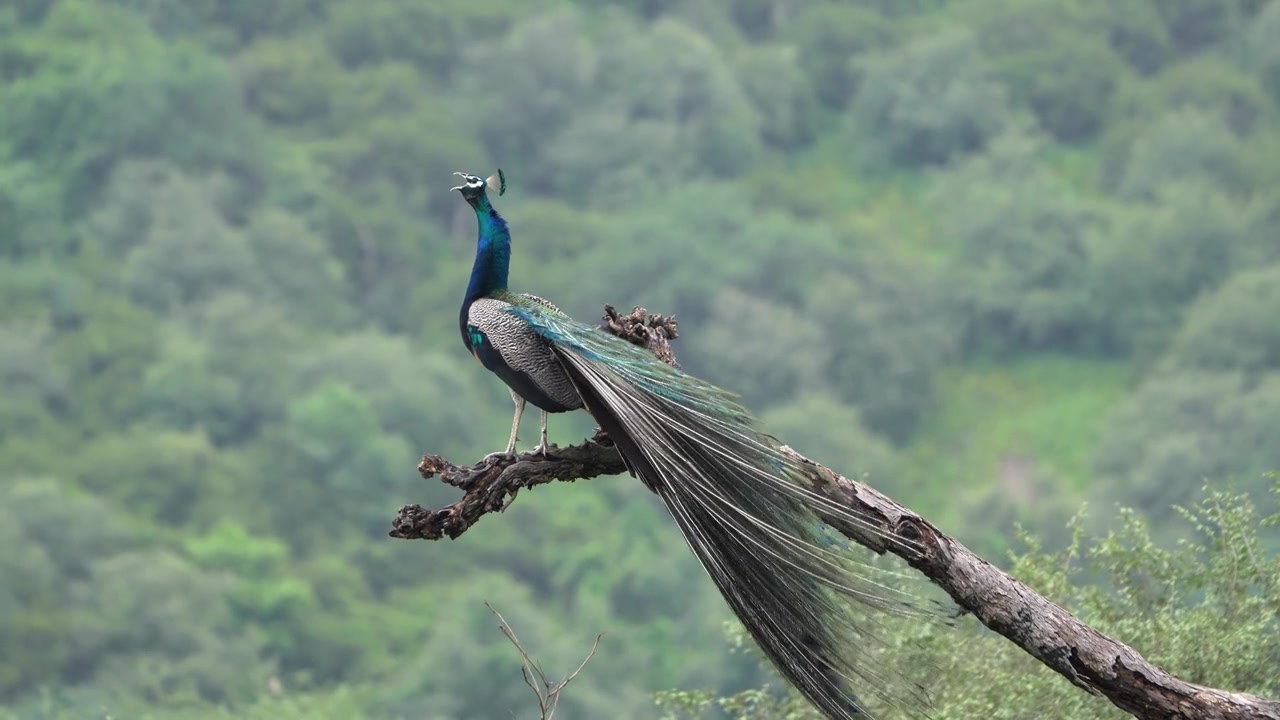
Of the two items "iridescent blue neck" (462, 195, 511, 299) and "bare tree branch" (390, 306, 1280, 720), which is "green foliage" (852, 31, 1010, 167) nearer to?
"iridescent blue neck" (462, 195, 511, 299)

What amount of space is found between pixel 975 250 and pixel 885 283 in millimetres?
4466

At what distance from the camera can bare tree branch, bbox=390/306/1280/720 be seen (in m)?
8.42

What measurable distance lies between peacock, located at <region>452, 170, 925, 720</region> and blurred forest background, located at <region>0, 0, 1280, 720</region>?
29.0m

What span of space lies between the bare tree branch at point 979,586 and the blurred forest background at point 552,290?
28672 millimetres

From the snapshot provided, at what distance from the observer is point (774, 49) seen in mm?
104312

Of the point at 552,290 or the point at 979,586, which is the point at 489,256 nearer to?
the point at 979,586

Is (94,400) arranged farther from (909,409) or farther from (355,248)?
(909,409)

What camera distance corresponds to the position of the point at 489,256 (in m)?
9.74

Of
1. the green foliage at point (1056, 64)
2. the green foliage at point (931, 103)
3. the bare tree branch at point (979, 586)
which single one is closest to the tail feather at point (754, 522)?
the bare tree branch at point (979, 586)

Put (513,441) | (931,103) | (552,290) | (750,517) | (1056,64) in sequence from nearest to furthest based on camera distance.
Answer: (750,517) < (513,441) < (552,290) < (931,103) < (1056,64)

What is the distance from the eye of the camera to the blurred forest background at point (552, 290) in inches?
2414

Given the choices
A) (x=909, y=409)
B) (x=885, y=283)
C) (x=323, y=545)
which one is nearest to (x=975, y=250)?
(x=885, y=283)

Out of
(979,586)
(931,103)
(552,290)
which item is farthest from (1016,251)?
(979,586)

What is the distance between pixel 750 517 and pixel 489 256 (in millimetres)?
1748
